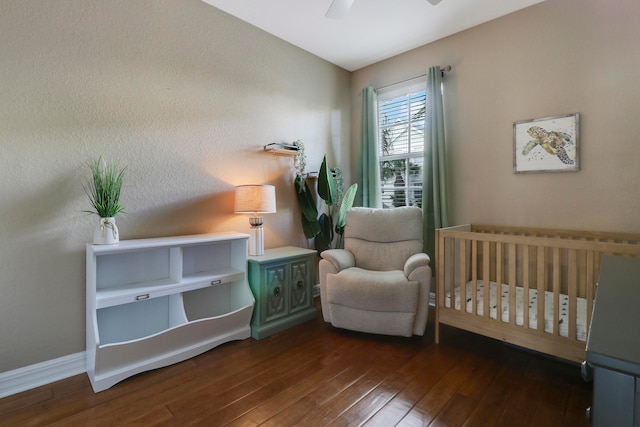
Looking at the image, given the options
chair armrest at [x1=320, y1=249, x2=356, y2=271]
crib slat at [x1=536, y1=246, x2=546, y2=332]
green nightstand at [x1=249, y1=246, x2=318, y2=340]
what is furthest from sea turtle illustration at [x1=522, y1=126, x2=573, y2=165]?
green nightstand at [x1=249, y1=246, x2=318, y2=340]

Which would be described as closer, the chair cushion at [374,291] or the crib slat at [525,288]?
the crib slat at [525,288]

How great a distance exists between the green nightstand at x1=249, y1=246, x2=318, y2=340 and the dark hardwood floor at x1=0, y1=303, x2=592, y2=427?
9.6 inches

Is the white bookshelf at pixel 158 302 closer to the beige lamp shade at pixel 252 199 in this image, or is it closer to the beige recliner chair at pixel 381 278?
the beige lamp shade at pixel 252 199

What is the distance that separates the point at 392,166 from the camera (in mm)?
3453

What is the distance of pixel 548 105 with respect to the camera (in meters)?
2.39

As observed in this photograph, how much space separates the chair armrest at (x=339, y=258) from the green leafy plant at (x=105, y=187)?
1508 mm

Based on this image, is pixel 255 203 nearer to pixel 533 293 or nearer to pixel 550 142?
pixel 533 293

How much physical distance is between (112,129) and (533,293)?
3.14 meters

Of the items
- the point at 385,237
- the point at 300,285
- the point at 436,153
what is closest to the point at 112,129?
the point at 300,285

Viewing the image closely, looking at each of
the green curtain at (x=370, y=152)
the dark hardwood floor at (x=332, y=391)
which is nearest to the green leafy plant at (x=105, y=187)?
the dark hardwood floor at (x=332, y=391)

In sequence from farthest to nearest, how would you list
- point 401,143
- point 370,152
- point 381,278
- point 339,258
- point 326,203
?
point 370,152 < point 401,143 < point 326,203 < point 339,258 < point 381,278

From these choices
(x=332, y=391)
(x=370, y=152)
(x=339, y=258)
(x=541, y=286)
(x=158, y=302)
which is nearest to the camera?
(x=332, y=391)

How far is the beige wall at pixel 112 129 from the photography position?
1.73m

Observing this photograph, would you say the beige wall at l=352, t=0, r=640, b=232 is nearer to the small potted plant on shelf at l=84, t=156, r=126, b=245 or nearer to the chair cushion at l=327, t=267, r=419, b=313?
the chair cushion at l=327, t=267, r=419, b=313
